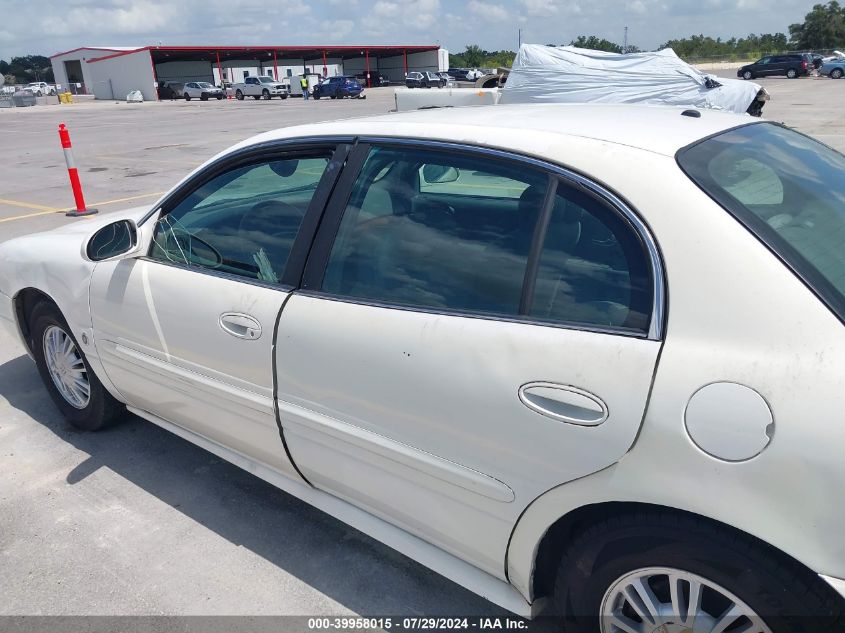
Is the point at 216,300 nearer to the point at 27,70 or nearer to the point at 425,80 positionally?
the point at 425,80

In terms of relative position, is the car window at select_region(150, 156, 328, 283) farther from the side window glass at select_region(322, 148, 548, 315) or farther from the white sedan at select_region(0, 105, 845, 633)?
the side window glass at select_region(322, 148, 548, 315)

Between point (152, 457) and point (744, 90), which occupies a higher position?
point (744, 90)

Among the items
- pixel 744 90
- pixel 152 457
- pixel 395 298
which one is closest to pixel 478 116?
pixel 395 298

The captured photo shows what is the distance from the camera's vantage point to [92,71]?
6481 centimetres

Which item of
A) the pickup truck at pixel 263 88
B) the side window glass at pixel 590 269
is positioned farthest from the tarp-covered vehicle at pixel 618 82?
the pickup truck at pixel 263 88

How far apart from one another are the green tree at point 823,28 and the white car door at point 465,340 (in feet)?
290

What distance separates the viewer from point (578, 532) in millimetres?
1887

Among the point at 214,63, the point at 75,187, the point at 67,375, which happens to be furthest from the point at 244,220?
the point at 214,63

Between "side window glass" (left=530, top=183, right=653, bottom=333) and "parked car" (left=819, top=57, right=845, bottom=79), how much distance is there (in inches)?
2129

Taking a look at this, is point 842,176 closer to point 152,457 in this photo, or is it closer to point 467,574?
point 467,574

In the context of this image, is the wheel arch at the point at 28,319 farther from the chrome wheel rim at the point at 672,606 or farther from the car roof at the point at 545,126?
the chrome wheel rim at the point at 672,606

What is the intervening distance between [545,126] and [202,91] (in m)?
58.2

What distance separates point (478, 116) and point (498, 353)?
3.22 ft

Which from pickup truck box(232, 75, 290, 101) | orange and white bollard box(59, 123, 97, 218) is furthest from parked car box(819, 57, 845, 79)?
orange and white bollard box(59, 123, 97, 218)
